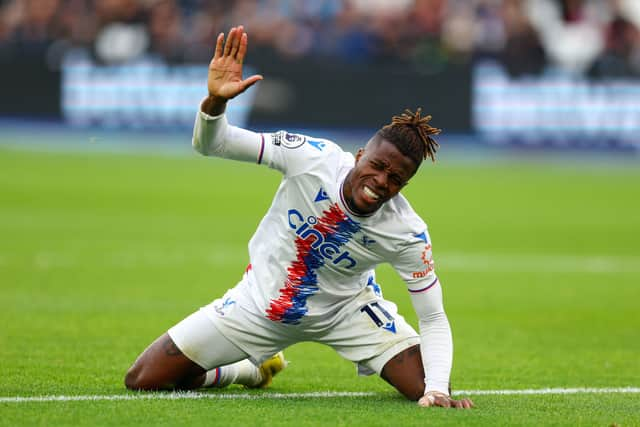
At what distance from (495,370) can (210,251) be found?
25.3 ft

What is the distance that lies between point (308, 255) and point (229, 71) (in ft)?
4.06

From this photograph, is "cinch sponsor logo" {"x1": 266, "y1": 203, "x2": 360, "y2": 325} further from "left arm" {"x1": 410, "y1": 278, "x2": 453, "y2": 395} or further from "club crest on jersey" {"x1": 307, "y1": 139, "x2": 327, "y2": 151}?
"left arm" {"x1": 410, "y1": 278, "x2": 453, "y2": 395}

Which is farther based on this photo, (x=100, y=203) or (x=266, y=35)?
(x=266, y=35)

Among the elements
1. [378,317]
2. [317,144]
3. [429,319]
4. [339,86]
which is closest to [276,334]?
[378,317]

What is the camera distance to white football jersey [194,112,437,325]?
23.1 ft

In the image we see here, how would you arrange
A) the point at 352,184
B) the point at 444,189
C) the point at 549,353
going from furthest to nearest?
the point at 444,189 → the point at 549,353 → the point at 352,184

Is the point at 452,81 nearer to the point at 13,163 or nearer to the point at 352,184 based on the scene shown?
the point at 13,163

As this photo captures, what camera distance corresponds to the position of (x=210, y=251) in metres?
15.9

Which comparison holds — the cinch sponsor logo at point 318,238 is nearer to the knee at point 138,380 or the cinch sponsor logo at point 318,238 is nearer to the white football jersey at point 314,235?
the white football jersey at point 314,235

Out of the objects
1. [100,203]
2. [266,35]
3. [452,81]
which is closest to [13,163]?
[100,203]

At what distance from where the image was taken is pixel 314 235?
7160 mm

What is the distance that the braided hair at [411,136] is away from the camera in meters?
6.79

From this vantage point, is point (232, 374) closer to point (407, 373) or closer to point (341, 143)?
point (407, 373)

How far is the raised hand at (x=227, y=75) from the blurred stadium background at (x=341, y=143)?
1.75 metres
